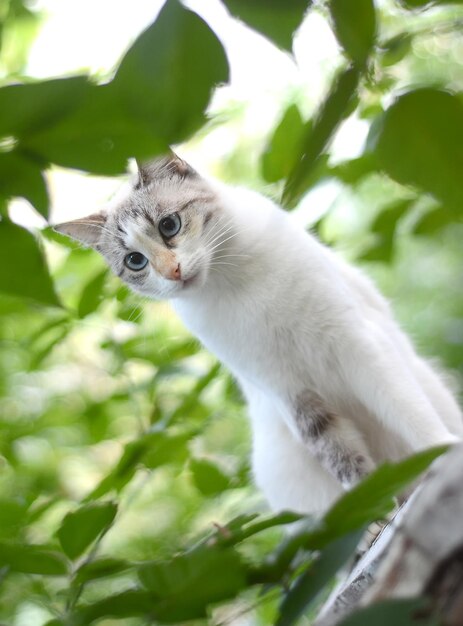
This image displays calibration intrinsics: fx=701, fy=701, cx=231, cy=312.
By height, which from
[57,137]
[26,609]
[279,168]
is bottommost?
[26,609]

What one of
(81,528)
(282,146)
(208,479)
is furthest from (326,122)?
(208,479)

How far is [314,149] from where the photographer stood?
21 centimetres

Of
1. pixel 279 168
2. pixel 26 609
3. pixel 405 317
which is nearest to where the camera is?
pixel 279 168

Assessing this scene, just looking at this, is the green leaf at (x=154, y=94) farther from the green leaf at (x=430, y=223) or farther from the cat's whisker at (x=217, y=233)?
the cat's whisker at (x=217, y=233)

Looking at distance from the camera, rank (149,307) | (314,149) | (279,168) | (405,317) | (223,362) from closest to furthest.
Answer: (314,149), (279,168), (223,362), (149,307), (405,317)

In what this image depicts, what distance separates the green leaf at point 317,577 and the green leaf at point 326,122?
0.44 feet

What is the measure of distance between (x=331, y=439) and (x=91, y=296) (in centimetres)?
38

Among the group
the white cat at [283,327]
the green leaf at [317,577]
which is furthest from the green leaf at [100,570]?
the white cat at [283,327]

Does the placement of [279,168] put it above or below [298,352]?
Result: above

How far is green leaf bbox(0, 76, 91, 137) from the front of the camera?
8.1 inches

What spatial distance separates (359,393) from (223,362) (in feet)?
0.67

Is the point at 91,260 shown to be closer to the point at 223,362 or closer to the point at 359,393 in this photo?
the point at 223,362

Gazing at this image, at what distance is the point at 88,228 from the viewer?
109 centimetres

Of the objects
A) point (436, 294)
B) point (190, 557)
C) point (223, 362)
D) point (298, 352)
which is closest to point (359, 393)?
point (298, 352)
